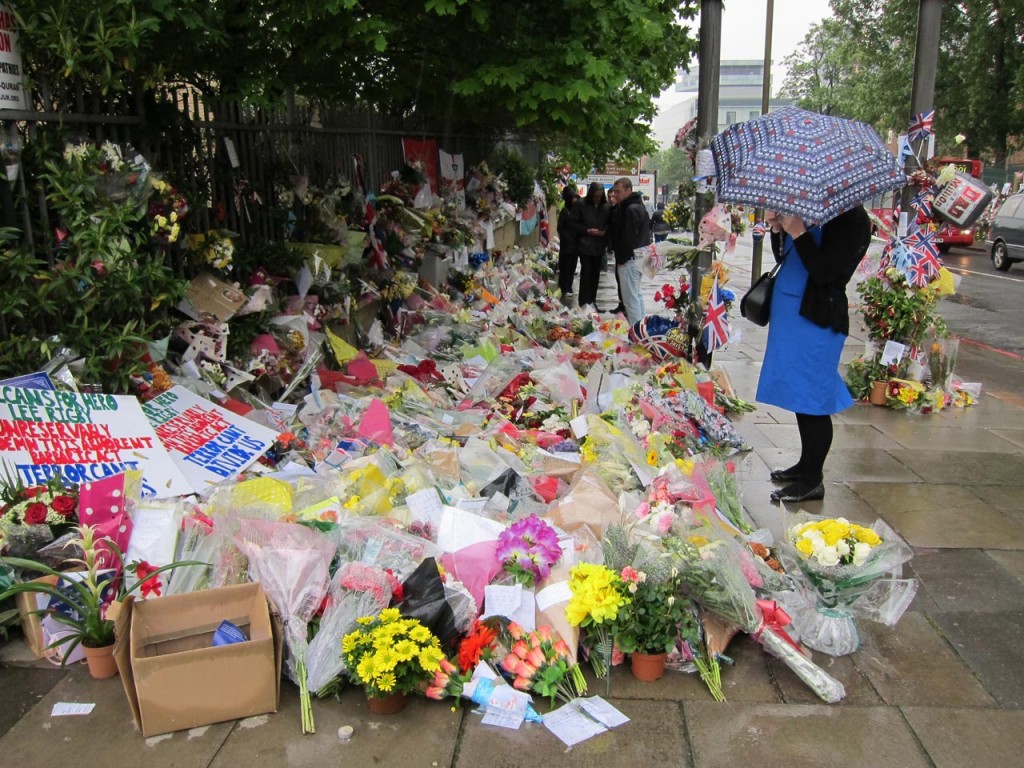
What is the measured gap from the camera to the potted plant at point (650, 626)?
3.08 metres

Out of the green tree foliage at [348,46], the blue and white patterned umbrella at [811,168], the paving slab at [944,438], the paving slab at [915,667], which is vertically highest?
the green tree foliage at [348,46]

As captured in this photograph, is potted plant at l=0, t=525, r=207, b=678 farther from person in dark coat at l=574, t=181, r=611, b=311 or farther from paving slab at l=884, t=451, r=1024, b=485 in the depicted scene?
person in dark coat at l=574, t=181, r=611, b=311

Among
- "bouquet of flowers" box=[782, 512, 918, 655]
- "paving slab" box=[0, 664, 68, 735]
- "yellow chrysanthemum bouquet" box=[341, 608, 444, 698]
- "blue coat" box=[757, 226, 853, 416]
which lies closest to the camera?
"yellow chrysanthemum bouquet" box=[341, 608, 444, 698]

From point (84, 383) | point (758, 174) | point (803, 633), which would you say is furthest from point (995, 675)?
point (84, 383)

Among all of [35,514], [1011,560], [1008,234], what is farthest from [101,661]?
→ [1008,234]

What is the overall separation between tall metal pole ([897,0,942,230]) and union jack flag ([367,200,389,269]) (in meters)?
4.48

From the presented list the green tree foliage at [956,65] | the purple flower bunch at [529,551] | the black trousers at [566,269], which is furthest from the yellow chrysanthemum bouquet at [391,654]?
the green tree foliage at [956,65]

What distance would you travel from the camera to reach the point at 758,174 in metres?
4.23

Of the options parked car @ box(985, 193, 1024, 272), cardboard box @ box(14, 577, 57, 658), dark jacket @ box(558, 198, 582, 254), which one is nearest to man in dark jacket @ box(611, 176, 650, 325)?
dark jacket @ box(558, 198, 582, 254)

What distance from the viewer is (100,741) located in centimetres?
277

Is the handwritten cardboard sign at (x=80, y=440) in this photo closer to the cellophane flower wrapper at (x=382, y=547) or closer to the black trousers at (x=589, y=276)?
the cellophane flower wrapper at (x=382, y=547)

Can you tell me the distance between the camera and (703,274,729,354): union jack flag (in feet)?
21.2

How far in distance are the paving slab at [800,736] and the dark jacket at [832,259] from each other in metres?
2.16

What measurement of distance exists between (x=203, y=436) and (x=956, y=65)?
32073mm
